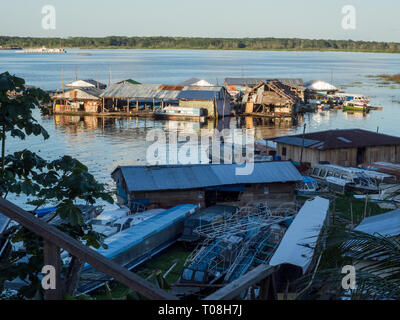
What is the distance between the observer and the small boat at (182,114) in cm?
5838

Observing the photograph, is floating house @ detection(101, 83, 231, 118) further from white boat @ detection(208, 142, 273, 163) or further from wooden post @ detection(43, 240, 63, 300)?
wooden post @ detection(43, 240, 63, 300)

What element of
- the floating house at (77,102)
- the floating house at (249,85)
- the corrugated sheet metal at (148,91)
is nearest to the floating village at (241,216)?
the corrugated sheet metal at (148,91)

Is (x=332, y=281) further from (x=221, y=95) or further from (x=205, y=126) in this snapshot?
(x=221, y=95)

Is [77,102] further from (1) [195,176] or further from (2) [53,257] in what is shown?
(2) [53,257]

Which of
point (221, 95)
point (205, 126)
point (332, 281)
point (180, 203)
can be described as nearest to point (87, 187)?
point (332, 281)

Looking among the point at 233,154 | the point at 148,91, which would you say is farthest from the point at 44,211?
the point at 148,91

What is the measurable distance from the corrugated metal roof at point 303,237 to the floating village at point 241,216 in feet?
0.10

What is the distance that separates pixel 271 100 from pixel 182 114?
480 inches

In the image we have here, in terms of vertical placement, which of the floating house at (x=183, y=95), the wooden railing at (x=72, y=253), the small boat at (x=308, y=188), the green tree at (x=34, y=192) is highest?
the wooden railing at (x=72, y=253)

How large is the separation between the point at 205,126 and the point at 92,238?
5079 cm

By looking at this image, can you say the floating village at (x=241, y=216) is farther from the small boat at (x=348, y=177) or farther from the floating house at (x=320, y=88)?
the floating house at (x=320, y=88)

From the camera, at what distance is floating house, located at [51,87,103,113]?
2450 inches

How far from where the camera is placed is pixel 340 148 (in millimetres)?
30938

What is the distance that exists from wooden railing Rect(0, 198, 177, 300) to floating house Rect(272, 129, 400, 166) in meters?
28.6
